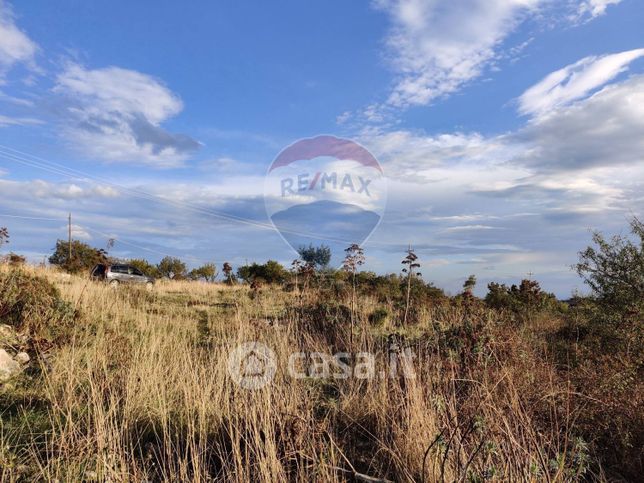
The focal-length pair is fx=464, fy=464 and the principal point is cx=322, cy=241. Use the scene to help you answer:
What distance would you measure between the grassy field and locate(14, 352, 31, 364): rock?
0.11 meters

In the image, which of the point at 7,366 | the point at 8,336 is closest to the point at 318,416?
the point at 7,366

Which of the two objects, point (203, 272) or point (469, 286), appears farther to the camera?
point (203, 272)

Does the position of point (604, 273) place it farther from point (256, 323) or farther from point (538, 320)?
point (256, 323)

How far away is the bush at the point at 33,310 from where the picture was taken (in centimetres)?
740

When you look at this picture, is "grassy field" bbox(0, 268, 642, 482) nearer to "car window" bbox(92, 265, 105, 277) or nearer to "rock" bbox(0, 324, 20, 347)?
"rock" bbox(0, 324, 20, 347)

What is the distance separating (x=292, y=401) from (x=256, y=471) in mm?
890

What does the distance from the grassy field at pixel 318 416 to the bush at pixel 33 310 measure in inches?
1.7

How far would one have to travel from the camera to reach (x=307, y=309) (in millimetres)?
11117

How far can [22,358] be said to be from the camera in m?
6.52

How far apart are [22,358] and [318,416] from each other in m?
4.55

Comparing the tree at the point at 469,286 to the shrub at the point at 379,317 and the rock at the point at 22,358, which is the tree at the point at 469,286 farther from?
the rock at the point at 22,358

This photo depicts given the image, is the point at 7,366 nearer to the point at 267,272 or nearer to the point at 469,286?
the point at 469,286

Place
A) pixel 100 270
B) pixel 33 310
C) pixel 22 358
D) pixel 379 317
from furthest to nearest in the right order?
pixel 100 270 < pixel 379 317 < pixel 33 310 < pixel 22 358

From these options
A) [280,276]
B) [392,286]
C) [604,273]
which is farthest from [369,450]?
[280,276]
